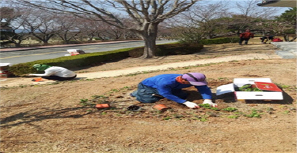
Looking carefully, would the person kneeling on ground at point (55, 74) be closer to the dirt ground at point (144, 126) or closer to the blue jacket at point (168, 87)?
the dirt ground at point (144, 126)

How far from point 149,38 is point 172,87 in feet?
37.7

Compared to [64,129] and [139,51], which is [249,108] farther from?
[139,51]

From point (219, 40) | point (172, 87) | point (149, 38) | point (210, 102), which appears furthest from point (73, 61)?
Result: point (219, 40)

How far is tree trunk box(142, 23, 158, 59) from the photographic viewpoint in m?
15.6

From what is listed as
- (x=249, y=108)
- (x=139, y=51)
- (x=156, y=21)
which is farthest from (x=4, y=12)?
(x=249, y=108)

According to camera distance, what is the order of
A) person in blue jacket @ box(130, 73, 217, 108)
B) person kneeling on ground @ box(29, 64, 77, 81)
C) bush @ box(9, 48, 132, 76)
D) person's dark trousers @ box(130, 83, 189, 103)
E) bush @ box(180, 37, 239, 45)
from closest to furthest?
1. person in blue jacket @ box(130, 73, 217, 108)
2. person's dark trousers @ box(130, 83, 189, 103)
3. person kneeling on ground @ box(29, 64, 77, 81)
4. bush @ box(9, 48, 132, 76)
5. bush @ box(180, 37, 239, 45)

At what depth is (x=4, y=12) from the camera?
27656mm

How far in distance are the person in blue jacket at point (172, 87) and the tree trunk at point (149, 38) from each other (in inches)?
428

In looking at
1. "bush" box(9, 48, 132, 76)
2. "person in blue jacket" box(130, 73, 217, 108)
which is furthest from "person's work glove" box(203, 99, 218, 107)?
"bush" box(9, 48, 132, 76)

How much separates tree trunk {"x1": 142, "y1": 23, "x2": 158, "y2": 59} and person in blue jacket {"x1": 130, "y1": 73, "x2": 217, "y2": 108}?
10869mm

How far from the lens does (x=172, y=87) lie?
456 cm

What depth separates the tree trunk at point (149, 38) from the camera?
615 inches

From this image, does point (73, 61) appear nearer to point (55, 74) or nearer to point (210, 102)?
point (55, 74)

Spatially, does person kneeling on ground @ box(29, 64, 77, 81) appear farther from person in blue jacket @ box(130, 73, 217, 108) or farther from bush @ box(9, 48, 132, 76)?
person in blue jacket @ box(130, 73, 217, 108)
